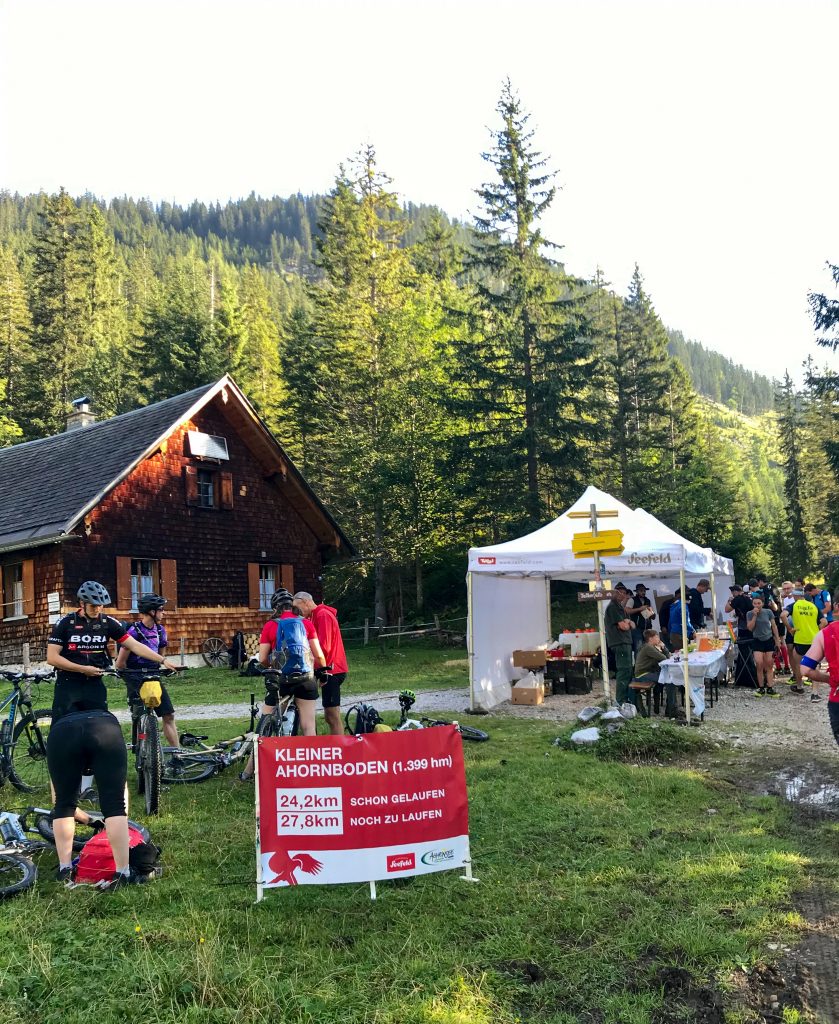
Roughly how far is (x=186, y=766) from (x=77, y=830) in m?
1.81

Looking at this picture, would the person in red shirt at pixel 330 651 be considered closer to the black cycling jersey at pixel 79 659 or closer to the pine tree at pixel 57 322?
the black cycling jersey at pixel 79 659

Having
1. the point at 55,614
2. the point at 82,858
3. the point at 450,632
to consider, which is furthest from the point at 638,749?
the point at 450,632

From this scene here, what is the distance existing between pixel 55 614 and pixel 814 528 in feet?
166

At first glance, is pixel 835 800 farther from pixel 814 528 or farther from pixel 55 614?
pixel 814 528

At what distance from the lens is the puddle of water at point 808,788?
7598 millimetres

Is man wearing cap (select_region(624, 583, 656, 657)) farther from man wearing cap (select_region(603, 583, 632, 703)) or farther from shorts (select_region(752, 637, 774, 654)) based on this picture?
shorts (select_region(752, 637, 774, 654))

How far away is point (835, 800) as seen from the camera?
25.1ft

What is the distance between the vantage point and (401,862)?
532 centimetres

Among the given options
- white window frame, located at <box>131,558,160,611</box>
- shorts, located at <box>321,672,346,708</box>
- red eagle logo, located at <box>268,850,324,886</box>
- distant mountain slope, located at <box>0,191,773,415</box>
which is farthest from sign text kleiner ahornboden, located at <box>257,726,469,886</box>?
distant mountain slope, located at <box>0,191,773,415</box>

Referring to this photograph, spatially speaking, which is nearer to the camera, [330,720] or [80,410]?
[330,720]

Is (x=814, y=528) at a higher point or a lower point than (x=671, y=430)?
lower

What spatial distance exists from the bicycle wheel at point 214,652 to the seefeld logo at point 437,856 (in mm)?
19470

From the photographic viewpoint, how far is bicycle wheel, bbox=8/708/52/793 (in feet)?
26.4

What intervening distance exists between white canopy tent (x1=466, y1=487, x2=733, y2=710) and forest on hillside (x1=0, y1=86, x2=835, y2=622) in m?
11.8
